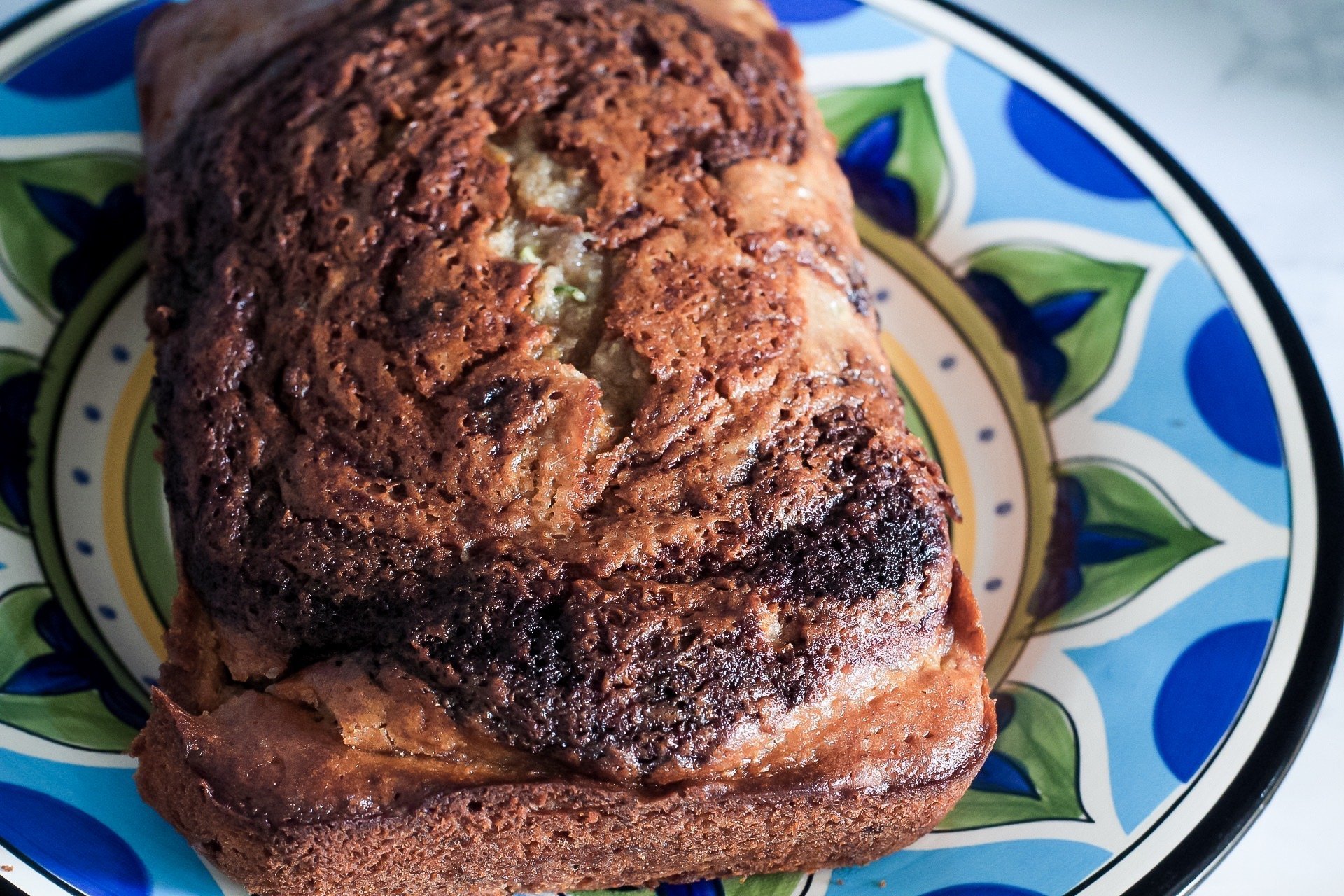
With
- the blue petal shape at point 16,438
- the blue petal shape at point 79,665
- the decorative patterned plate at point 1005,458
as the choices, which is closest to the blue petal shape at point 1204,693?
the decorative patterned plate at point 1005,458

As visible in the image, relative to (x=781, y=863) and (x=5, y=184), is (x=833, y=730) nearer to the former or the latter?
(x=781, y=863)

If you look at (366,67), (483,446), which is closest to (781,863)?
(483,446)

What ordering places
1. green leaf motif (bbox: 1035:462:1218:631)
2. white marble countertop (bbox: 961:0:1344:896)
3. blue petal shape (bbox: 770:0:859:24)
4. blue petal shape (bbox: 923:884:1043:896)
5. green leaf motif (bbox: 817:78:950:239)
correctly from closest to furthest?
blue petal shape (bbox: 923:884:1043:896), green leaf motif (bbox: 1035:462:1218:631), green leaf motif (bbox: 817:78:950:239), blue petal shape (bbox: 770:0:859:24), white marble countertop (bbox: 961:0:1344:896)

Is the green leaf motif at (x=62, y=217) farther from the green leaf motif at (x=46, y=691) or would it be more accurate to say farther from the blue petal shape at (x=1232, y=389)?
the blue petal shape at (x=1232, y=389)

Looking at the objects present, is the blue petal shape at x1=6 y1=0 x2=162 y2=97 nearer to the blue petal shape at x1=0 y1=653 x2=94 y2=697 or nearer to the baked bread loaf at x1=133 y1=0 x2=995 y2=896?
the baked bread loaf at x1=133 y1=0 x2=995 y2=896

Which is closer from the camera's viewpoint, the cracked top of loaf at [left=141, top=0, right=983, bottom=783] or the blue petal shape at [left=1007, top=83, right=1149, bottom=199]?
the cracked top of loaf at [left=141, top=0, right=983, bottom=783]

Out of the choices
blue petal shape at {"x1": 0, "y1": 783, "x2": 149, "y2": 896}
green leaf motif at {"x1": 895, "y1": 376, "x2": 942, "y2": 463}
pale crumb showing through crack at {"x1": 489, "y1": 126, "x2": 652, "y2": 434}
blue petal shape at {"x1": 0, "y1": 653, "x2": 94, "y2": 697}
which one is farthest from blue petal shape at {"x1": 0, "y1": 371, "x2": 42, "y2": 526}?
green leaf motif at {"x1": 895, "y1": 376, "x2": 942, "y2": 463}
